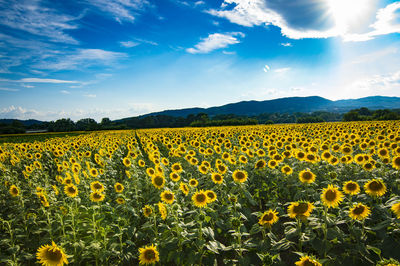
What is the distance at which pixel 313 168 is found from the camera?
6191 millimetres

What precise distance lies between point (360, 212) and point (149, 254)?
133 inches

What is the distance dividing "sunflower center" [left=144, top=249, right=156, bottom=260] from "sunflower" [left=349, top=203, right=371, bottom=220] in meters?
3.15

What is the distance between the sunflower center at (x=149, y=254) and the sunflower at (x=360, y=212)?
3149 mm

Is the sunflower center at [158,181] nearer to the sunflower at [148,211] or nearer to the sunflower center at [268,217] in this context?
the sunflower at [148,211]

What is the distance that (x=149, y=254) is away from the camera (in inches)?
123

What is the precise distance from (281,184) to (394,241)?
115 inches

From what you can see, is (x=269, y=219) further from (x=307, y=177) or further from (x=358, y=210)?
(x=307, y=177)

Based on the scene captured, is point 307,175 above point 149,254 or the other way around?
above

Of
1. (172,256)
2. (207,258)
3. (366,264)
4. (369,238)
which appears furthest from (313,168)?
(172,256)

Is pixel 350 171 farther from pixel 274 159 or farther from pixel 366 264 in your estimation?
pixel 366 264

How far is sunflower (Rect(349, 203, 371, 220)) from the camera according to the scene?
3.14m

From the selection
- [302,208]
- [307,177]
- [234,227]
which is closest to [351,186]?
[307,177]

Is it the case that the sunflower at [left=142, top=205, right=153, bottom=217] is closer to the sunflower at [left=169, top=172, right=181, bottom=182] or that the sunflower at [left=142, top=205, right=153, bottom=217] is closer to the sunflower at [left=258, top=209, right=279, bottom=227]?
the sunflower at [left=169, top=172, right=181, bottom=182]

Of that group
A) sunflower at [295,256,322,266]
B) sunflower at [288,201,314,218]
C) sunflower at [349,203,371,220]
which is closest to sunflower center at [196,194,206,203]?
sunflower at [288,201,314,218]
